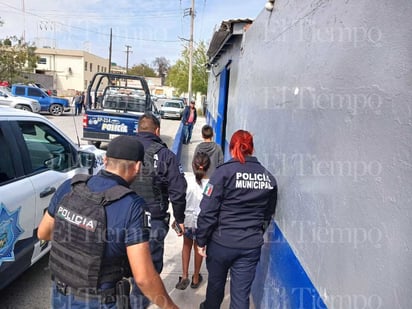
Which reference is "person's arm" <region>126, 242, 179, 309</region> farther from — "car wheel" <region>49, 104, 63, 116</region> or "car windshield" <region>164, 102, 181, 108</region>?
"car windshield" <region>164, 102, 181, 108</region>

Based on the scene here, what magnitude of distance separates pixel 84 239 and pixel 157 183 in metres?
1.25

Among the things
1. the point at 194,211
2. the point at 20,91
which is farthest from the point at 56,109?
the point at 194,211

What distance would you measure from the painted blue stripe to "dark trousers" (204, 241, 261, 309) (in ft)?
0.64

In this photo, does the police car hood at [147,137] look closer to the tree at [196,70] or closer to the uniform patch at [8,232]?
the uniform patch at [8,232]

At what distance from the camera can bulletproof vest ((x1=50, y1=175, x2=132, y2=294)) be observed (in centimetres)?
181

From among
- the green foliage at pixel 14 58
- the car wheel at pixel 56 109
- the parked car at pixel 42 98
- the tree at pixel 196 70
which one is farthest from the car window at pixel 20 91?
the tree at pixel 196 70

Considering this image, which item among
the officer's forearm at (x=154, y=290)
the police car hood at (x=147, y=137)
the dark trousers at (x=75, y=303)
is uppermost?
the police car hood at (x=147, y=137)

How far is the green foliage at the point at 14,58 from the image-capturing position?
26.0 metres

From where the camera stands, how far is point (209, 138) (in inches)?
199

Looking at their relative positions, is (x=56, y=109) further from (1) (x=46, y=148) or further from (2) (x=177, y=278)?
(2) (x=177, y=278)

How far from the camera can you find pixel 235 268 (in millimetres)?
2803

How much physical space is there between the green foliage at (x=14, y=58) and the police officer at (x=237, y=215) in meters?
28.4

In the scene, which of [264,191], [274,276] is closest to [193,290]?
[274,276]

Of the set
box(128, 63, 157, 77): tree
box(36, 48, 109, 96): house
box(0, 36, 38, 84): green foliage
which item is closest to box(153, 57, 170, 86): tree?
box(128, 63, 157, 77): tree
